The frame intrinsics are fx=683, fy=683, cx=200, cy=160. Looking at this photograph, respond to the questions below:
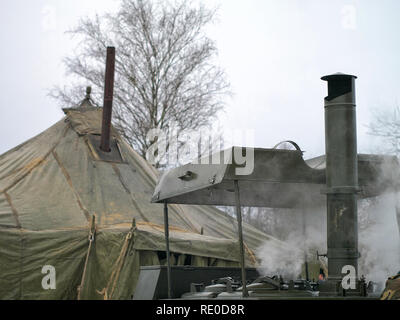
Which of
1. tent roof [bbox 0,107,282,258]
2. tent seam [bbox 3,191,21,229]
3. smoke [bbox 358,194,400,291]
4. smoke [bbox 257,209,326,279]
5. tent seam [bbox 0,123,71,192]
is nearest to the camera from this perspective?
smoke [bbox 358,194,400,291]

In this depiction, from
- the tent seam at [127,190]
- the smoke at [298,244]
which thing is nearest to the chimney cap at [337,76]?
the smoke at [298,244]

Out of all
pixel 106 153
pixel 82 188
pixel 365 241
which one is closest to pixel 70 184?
pixel 82 188

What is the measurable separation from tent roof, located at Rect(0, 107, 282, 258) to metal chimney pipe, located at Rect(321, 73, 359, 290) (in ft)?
18.0

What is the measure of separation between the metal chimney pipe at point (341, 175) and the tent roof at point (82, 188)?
5487 millimetres

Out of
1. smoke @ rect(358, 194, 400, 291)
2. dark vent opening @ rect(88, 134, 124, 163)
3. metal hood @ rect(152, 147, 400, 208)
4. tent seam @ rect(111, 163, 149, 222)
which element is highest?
dark vent opening @ rect(88, 134, 124, 163)

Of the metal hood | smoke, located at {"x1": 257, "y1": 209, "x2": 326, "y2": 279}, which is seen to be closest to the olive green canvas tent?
smoke, located at {"x1": 257, "y1": 209, "x2": 326, "y2": 279}

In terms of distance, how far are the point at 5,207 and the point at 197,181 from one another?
563 centimetres

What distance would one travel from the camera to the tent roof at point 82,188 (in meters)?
10.2

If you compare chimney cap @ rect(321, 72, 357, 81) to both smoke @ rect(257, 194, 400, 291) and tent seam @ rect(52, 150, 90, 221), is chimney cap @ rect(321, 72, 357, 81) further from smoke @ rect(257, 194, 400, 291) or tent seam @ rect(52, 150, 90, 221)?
tent seam @ rect(52, 150, 90, 221)

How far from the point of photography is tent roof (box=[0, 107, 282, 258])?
33.6 feet

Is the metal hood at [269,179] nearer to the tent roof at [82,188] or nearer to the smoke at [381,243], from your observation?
the smoke at [381,243]

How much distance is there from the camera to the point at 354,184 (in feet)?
15.6
